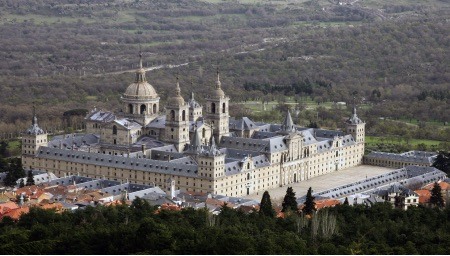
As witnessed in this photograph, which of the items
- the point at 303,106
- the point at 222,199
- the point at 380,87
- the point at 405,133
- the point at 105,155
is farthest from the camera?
the point at 380,87

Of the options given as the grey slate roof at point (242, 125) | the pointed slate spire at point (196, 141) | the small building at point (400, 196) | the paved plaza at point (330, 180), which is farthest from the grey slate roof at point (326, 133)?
the small building at point (400, 196)

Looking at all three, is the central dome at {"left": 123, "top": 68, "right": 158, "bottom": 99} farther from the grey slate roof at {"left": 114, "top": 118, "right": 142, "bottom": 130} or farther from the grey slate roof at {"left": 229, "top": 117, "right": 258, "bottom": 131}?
the grey slate roof at {"left": 229, "top": 117, "right": 258, "bottom": 131}

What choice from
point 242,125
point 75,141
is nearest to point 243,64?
point 242,125

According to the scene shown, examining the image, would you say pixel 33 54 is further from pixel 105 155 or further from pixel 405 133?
pixel 105 155

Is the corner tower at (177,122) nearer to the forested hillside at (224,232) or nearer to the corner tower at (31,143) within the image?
the corner tower at (31,143)

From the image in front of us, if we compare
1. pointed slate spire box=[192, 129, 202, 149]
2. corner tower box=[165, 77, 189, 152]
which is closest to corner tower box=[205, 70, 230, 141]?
corner tower box=[165, 77, 189, 152]

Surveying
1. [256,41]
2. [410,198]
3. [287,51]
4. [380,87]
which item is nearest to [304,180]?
[410,198]
